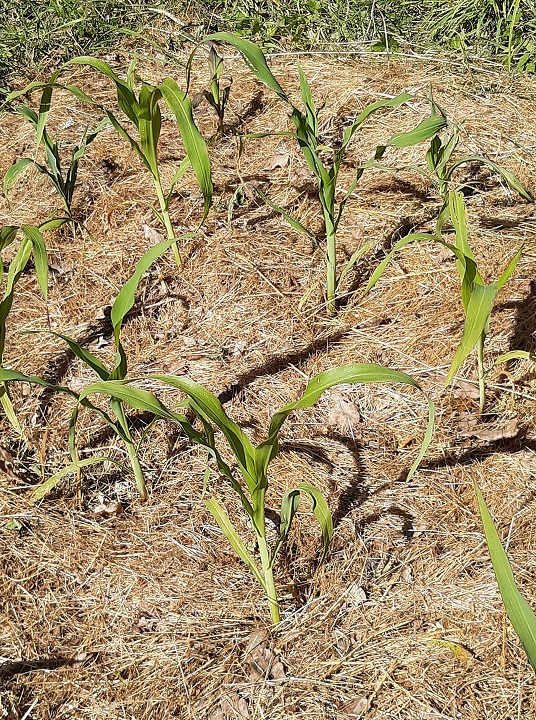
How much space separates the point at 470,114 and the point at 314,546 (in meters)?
1.86

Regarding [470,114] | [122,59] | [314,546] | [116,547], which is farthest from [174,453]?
[122,59]

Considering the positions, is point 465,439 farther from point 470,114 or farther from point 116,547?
point 470,114

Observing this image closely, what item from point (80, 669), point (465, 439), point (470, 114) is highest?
point (470, 114)

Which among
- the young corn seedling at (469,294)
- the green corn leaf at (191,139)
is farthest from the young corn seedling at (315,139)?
the young corn seedling at (469,294)

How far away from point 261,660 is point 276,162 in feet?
5.88

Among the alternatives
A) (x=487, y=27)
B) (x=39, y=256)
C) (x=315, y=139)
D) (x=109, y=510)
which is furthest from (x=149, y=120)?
(x=487, y=27)

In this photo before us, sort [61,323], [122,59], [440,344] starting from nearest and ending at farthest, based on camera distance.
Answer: [440,344] < [61,323] < [122,59]

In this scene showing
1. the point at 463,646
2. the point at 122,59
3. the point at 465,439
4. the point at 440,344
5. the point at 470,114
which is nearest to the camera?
the point at 463,646

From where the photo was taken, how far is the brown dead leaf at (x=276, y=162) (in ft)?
9.63

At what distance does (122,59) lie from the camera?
3.61 meters

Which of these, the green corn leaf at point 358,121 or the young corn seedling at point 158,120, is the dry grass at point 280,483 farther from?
the green corn leaf at point 358,121

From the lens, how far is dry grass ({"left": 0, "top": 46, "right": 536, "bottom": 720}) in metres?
1.66

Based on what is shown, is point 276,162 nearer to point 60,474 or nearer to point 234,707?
point 60,474

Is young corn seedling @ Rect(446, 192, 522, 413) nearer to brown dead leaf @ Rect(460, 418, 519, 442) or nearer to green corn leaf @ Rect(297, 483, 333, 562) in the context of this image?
brown dead leaf @ Rect(460, 418, 519, 442)
